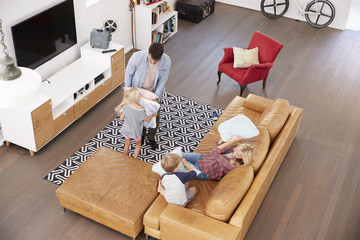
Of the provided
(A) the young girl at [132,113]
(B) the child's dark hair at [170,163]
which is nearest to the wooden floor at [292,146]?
(B) the child's dark hair at [170,163]

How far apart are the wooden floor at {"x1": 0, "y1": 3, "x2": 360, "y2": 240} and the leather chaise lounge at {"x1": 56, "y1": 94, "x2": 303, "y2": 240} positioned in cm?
37

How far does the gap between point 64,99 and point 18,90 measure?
3359 mm

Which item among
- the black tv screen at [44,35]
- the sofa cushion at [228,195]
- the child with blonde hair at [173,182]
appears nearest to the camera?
the sofa cushion at [228,195]

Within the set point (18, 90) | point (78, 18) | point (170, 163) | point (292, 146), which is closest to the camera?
point (18, 90)

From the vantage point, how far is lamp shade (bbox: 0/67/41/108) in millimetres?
2223

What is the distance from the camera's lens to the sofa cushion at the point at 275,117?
4859mm

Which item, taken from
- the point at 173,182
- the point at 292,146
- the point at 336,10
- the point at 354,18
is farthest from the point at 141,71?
the point at 354,18

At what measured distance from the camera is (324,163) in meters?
5.55

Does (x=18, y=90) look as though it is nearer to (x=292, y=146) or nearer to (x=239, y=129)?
(x=239, y=129)

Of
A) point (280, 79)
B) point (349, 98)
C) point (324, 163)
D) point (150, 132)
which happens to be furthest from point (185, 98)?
point (349, 98)

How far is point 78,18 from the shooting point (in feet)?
20.5

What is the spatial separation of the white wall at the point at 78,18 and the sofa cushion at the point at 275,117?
10.1 feet

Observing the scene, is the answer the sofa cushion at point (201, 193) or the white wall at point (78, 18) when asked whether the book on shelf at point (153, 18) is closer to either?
the white wall at point (78, 18)

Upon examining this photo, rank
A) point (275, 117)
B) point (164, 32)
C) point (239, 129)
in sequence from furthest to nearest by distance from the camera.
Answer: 1. point (164, 32)
2. point (275, 117)
3. point (239, 129)
